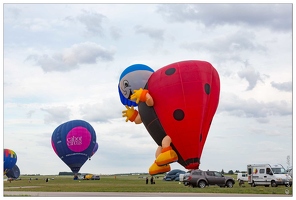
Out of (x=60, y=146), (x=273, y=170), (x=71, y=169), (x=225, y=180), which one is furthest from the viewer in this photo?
(x=71, y=169)

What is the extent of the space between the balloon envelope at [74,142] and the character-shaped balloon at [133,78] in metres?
25.8

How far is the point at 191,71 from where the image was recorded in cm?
2239

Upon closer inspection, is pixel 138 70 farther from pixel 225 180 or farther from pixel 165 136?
pixel 225 180

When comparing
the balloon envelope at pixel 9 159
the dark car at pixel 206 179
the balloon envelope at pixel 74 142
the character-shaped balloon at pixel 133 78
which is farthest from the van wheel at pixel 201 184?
the balloon envelope at pixel 9 159

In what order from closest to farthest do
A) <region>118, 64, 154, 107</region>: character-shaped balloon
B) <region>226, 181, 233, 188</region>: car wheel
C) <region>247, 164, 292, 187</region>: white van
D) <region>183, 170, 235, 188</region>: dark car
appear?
<region>118, 64, 154, 107</region>: character-shaped balloon, <region>183, 170, 235, 188</region>: dark car, <region>226, 181, 233, 188</region>: car wheel, <region>247, 164, 292, 187</region>: white van

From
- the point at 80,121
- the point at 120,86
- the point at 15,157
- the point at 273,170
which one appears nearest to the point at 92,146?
the point at 80,121

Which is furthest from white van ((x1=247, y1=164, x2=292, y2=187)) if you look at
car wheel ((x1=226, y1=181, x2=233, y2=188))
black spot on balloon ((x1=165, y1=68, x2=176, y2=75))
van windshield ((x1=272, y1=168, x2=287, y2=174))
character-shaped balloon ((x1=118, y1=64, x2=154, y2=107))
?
black spot on balloon ((x1=165, y1=68, x2=176, y2=75))

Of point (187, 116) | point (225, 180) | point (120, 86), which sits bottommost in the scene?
point (225, 180)

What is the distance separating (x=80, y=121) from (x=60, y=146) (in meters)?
3.37

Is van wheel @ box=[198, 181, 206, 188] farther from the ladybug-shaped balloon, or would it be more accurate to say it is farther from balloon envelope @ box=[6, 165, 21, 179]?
balloon envelope @ box=[6, 165, 21, 179]

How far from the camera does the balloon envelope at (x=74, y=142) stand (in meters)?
49.2

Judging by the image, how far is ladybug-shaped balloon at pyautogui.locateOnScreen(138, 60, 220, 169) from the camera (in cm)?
2206

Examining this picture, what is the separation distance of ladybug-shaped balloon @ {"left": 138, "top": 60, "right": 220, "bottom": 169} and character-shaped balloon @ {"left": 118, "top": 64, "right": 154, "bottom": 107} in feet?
2.71

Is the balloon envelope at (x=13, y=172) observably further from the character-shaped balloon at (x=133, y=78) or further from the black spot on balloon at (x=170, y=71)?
the black spot on balloon at (x=170, y=71)
